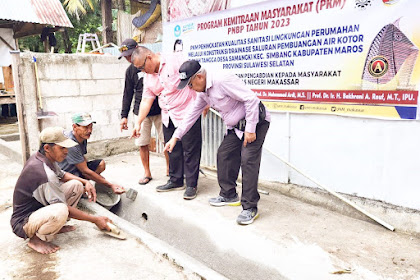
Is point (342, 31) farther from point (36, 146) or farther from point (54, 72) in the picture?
point (36, 146)

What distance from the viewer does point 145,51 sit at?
12.8 feet

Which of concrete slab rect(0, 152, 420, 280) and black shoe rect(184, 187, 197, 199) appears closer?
concrete slab rect(0, 152, 420, 280)

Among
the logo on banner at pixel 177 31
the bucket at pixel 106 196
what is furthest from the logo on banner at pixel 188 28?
the bucket at pixel 106 196

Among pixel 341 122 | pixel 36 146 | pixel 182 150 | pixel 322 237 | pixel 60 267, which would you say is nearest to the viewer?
pixel 60 267

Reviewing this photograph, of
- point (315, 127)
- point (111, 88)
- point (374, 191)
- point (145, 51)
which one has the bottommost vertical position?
point (374, 191)

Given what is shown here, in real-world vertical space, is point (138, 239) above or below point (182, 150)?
below

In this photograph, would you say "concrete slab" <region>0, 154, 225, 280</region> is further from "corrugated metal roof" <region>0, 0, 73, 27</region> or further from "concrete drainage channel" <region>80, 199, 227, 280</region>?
"corrugated metal roof" <region>0, 0, 73, 27</region>

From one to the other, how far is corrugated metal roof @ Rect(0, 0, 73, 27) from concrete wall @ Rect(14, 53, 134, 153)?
6.02 metres

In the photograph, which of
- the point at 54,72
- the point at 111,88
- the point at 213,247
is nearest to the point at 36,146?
the point at 54,72

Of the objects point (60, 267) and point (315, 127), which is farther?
point (315, 127)

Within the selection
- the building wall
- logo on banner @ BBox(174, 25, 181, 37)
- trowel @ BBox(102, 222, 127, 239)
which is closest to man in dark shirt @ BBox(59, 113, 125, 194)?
trowel @ BBox(102, 222, 127, 239)

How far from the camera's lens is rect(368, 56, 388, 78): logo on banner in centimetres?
317

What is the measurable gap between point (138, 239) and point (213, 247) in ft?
2.35

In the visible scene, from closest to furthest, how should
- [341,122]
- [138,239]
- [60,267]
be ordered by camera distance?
[60,267] → [138,239] → [341,122]
